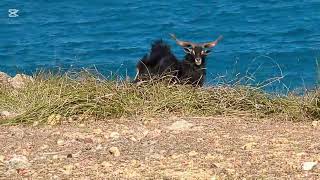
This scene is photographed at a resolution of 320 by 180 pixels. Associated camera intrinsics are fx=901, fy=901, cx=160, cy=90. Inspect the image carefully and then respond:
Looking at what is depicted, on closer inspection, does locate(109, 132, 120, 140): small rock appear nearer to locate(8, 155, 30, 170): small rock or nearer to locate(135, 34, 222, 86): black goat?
locate(8, 155, 30, 170): small rock

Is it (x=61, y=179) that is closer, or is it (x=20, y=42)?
(x=61, y=179)

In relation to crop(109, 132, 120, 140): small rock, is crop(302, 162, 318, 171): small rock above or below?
above

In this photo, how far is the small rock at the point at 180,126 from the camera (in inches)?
314

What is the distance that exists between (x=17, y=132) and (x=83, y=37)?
48.0 ft

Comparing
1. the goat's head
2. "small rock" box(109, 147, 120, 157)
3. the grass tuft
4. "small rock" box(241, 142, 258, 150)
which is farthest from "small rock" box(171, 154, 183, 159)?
the goat's head

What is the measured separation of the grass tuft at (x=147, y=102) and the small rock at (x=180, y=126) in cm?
49

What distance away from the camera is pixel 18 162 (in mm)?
7004

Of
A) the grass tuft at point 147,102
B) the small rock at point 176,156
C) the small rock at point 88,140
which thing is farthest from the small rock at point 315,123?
the small rock at point 88,140

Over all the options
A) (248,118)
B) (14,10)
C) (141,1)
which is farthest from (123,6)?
(248,118)

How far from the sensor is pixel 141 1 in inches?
1043

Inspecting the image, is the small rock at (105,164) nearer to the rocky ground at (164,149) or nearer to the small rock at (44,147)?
the rocky ground at (164,149)

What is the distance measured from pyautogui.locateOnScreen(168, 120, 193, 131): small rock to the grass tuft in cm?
49

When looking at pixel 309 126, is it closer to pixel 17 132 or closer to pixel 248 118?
pixel 248 118

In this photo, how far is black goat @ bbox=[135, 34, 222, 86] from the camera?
10.7 meters
